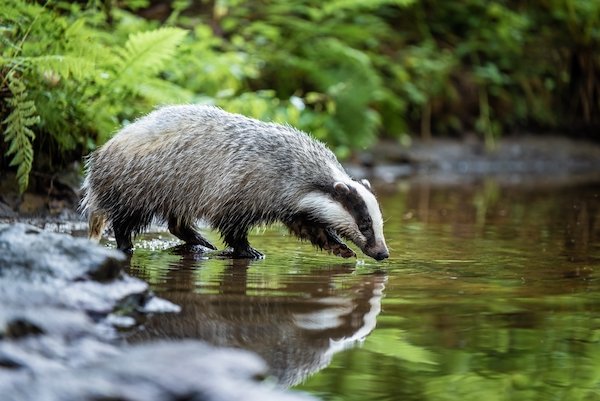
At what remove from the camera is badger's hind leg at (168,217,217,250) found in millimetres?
7211

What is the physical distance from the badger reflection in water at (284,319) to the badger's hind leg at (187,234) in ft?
4.78

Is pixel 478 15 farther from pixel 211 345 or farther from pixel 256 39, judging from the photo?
pixel 211 345

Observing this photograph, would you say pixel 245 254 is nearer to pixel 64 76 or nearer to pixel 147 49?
pixel 64 76

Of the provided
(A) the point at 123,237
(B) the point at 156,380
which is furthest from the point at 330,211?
(B) the point at 156,380

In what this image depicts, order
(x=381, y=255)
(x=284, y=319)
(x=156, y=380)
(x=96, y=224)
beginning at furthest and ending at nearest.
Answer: (x=96, y=224) < (x=381, y=255) < (x=284, y=319) < (x=156, y=380)

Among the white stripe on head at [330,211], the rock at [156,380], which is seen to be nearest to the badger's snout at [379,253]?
the white stripe on head at [330,211]

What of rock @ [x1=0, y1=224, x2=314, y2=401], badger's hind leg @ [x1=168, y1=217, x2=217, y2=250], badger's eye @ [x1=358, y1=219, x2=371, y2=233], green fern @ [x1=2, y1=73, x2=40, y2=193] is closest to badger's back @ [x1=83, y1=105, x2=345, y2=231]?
badger's hind leg @ [x1=168, y1=217, x2=217, y2=250]

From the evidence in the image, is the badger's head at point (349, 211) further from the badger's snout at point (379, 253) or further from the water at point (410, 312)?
the water at point (410, 312)

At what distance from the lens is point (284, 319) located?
452cm

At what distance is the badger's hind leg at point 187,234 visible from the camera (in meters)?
7.21

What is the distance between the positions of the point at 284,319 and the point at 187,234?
2838 mm

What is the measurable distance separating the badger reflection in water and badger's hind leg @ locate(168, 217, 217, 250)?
4.78 feet

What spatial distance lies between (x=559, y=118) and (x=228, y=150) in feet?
42.6

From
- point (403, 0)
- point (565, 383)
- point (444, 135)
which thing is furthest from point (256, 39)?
point (565, 383)
